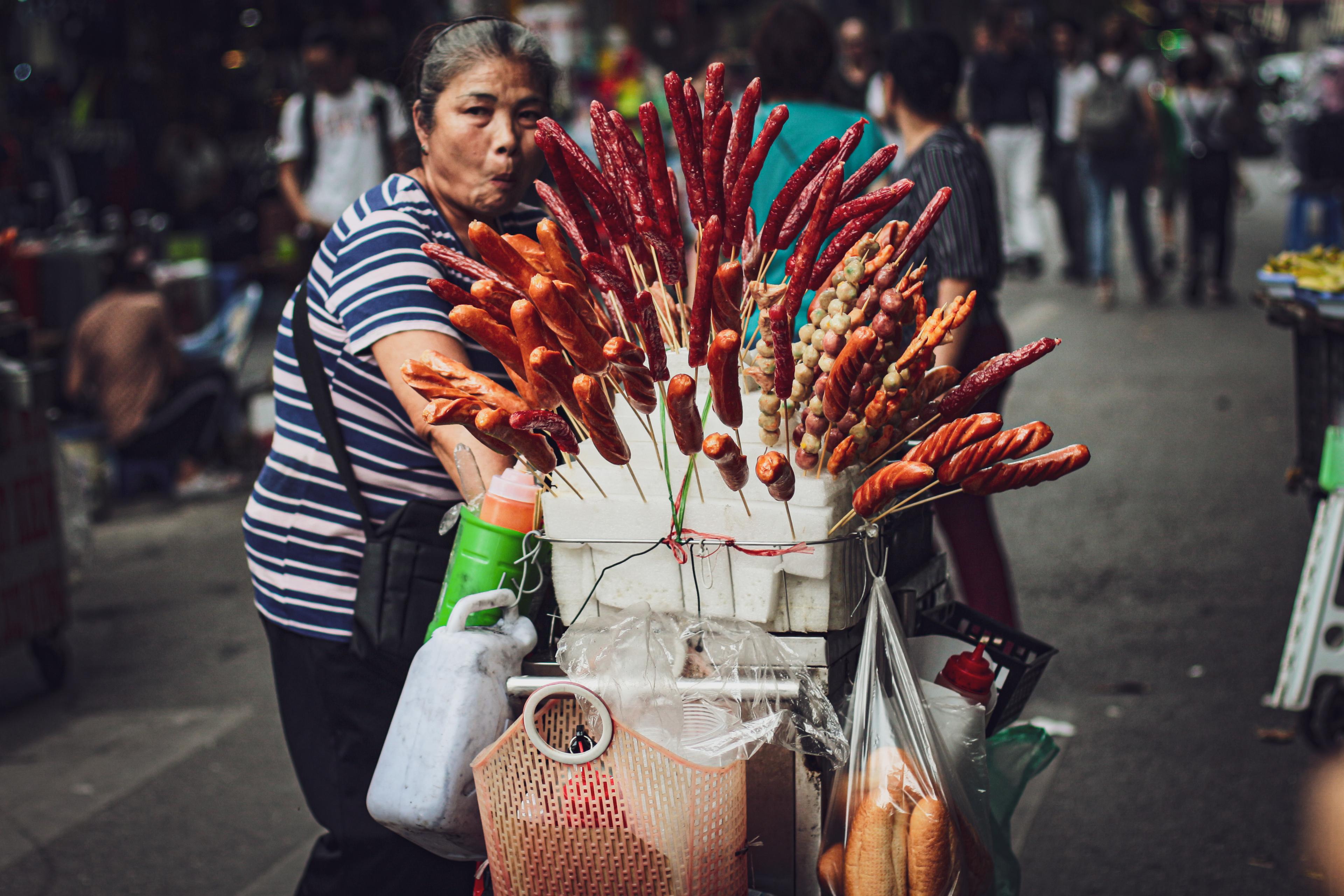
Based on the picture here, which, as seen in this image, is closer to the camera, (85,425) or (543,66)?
(543,66)

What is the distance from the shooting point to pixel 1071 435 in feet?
22.7

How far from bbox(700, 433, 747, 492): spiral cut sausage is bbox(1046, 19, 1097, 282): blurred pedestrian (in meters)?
10.2

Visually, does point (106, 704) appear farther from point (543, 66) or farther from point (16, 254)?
point (16, 254)

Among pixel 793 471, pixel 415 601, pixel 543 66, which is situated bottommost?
pixel 415 601

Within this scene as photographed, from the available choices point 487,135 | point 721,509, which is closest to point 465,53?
point 487,135

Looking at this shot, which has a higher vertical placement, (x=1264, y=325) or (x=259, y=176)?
(x=259, y=176)

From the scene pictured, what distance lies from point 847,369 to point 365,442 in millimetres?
885

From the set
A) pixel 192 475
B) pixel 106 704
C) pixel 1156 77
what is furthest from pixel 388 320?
pixel 1156 77

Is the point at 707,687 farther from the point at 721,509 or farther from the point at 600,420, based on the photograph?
the point at 600,420

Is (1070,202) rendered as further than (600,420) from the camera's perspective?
Yes

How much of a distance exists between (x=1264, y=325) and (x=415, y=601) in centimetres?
903

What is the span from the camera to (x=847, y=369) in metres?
1.54

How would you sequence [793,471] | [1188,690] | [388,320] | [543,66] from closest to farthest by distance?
[793,471] < [388,320] < [543,66] < [1188,690]

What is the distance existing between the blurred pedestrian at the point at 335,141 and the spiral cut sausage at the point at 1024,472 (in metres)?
5.91
